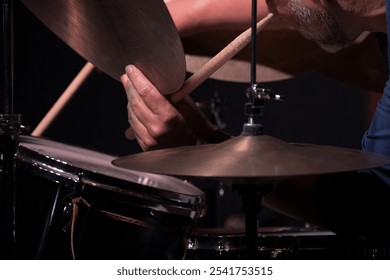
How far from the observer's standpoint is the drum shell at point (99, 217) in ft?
4.08

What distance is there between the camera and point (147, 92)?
3.93ft

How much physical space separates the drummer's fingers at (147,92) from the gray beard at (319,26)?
0.85 feet

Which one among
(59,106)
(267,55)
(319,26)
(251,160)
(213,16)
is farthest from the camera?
(59,106)

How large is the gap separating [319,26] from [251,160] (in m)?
0.45

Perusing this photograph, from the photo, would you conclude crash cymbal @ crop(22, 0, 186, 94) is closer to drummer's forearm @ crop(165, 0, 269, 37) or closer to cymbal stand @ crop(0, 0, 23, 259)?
cymbal stand @ crop(0, 0, 23, 259)

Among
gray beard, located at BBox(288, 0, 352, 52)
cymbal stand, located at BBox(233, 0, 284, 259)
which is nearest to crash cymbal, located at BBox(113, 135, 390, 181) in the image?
cymbal stand, located at BBox(233, 0, 284, 259)

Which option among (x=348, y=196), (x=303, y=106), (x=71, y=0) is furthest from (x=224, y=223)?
(x=71, y=0)

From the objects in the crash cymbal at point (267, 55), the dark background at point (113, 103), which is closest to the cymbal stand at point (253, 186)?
the crash cymbal at point (267, 55)

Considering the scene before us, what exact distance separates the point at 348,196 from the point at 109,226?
0.40m

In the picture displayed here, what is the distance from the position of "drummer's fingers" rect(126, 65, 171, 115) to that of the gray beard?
0.85ft

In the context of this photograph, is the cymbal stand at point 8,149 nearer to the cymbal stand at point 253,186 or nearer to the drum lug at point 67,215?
the drum lug at point 67,215

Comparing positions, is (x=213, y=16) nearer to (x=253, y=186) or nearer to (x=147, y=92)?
(x=147, y=92)

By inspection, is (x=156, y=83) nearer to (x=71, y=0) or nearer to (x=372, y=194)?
(x=71, y=0)

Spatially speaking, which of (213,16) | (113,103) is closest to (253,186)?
(213,16)
